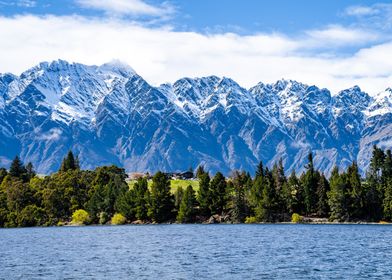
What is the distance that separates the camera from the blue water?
271ft

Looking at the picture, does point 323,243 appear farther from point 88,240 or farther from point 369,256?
point 88,240

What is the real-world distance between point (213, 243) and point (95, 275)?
47.2m

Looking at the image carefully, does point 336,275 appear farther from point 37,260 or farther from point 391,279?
point 37,260

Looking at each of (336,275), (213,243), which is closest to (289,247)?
(213,243)

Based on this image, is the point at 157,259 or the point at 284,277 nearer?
the point at 284,277

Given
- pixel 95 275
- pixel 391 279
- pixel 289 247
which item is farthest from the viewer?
pixel 289 247

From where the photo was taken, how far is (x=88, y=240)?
14362 cm

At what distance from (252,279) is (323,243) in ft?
164

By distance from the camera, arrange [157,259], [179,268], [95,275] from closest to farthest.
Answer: [95,275], [179,268], [157,259]

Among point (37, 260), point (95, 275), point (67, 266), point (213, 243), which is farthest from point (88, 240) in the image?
point (95, 275)

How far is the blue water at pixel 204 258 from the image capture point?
82562 millimetres

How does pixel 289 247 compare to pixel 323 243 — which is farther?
pixel 323 243

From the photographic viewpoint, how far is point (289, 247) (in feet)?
381

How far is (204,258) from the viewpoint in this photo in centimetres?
9956
